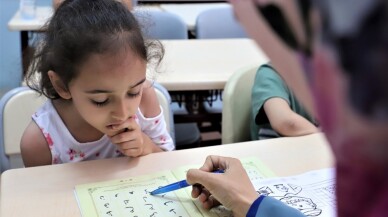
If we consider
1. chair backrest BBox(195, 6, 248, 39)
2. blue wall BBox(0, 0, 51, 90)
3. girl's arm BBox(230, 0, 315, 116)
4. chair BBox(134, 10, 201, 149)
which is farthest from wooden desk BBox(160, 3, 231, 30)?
girl's arm BBox(230, 0, 315, 116)

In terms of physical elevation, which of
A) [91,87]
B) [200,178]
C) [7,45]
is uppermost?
[91,87]

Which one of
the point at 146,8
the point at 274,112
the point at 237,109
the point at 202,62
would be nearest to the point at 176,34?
the point at 146,8

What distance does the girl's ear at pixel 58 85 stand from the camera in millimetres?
977

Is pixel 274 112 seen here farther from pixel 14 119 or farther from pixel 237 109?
pixel 14 119

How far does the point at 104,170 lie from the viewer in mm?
932

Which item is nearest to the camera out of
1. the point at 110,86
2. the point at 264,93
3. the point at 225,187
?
the point at 225,187

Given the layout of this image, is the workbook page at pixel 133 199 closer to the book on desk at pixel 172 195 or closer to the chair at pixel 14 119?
the book on desk at pixel 172 195

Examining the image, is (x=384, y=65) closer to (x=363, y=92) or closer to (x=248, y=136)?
(x=363, y=92)

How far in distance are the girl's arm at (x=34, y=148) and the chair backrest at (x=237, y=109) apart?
0.50m

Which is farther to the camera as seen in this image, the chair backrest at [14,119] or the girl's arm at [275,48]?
the chair backrest at [14,119]

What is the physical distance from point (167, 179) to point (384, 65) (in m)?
0.78

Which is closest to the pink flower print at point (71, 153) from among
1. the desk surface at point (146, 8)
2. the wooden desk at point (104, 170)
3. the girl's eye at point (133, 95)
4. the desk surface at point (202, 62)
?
the wooden desk at point (104, 170)

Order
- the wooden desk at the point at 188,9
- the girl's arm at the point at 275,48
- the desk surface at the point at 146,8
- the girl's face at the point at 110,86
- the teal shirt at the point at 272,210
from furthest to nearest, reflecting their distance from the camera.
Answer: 1. the wooden desk at the point at 188,9
2. the desk surface at the point at 146,8
3. the girl's face at the point at 110,86
4. the teal shirt at the point at 272,210
5. the girl's arm at the point at 275,48

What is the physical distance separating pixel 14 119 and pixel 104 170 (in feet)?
1.27
